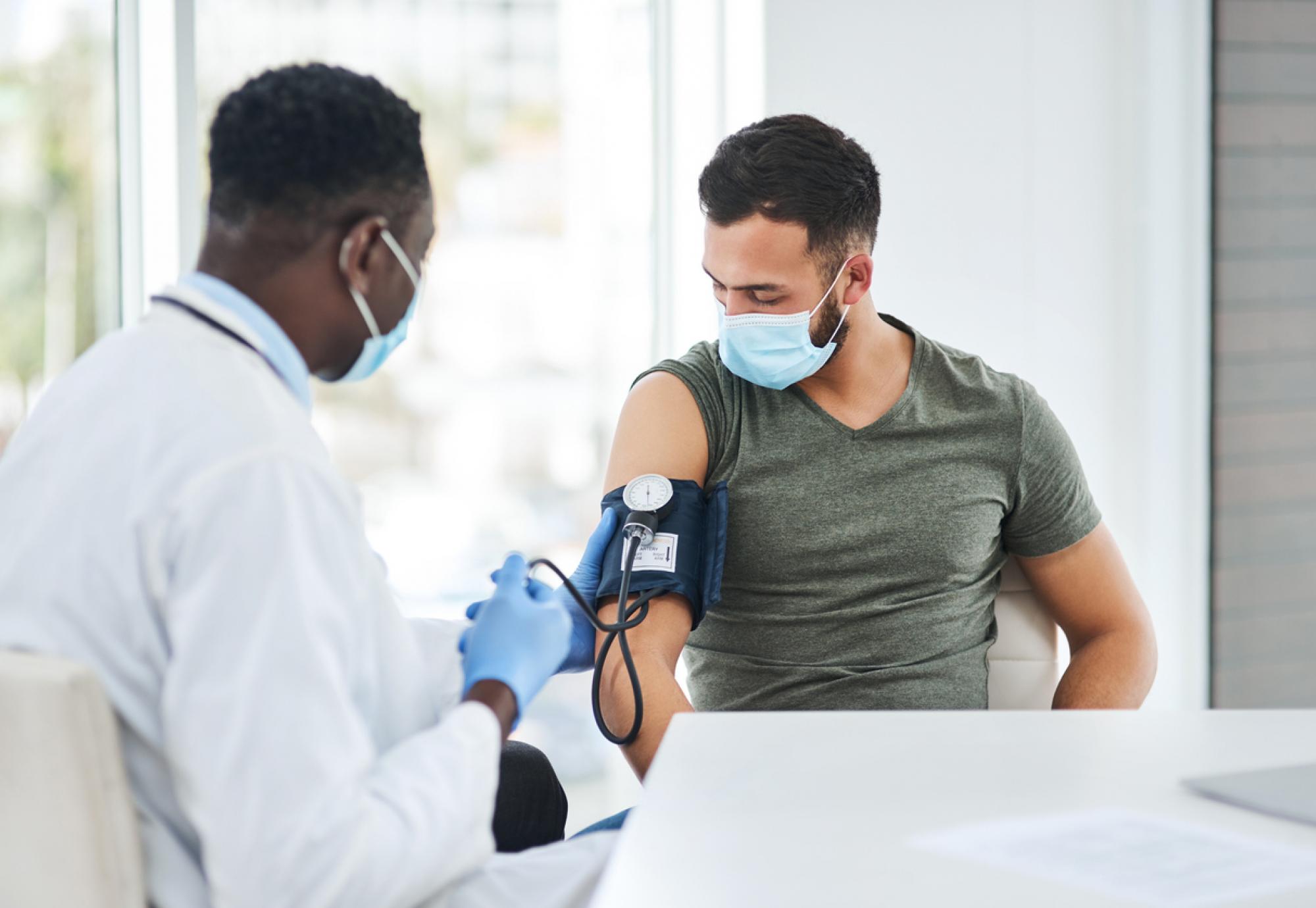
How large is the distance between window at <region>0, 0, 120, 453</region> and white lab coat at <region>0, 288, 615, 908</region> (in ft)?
5.69

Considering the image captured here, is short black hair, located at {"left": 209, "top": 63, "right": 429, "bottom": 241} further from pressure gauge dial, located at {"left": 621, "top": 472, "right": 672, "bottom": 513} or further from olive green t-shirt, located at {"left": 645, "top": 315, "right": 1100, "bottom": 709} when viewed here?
olive green t-shirt, located at {"left": 645, "top": 315, "right": 1100, "bottom": 709}

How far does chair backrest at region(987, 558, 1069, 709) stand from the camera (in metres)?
1.65

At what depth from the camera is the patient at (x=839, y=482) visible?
5.13ft

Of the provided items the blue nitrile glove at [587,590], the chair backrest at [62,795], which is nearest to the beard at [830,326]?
the blue nitrile glove at [587,590]

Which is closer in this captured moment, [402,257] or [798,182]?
[402,257]

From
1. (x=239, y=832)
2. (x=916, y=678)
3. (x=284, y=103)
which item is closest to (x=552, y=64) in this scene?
(x=916, y=678)

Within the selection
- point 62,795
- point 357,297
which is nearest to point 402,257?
point 357,297

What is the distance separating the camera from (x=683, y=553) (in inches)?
56.8

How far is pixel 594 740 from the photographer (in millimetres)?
2764

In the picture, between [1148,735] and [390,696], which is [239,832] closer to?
[390,696]

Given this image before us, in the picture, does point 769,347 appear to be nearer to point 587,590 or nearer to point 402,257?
point 587,590

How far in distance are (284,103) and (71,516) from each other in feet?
1.13

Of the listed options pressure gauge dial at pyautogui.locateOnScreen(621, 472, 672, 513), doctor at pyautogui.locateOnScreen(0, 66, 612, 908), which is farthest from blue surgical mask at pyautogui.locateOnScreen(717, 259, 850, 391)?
doctor at pyautogui.locateOnScreen(0, 66, 612, 908)

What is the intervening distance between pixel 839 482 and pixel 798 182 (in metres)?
0.41
